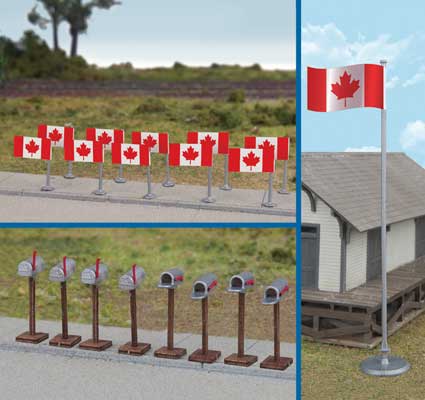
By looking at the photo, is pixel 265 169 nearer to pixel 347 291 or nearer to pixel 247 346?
pixel 247 346

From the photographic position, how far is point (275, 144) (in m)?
11.6

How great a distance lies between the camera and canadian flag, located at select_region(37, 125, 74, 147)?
1213cm

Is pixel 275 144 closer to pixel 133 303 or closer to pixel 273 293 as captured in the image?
pixel 273 293

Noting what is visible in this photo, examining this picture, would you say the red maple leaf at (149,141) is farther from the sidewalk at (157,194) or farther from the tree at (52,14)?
the tree at (52,14)

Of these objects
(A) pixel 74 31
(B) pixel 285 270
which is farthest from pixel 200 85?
(B) pixel 285 270

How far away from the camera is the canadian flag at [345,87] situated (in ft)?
35.4

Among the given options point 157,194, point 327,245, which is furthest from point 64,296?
point 327,245

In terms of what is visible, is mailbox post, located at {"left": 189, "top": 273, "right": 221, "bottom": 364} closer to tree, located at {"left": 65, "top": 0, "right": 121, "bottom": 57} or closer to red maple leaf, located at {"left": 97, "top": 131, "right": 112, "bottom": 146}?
red maple leaf, located at {"left": 97, "top": 131, "right": 112, "bottom": 146}

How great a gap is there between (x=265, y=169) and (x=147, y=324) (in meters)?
3.53

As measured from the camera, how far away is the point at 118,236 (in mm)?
19750

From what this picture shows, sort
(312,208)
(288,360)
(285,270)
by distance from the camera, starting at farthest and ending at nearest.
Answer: (285,270) → (312,208) → (288,360)

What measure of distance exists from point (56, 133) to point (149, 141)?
4.31 ft

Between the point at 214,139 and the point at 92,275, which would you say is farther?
the point at 214,139

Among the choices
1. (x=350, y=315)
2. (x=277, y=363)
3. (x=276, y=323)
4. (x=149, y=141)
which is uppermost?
(x=149, y=141)
